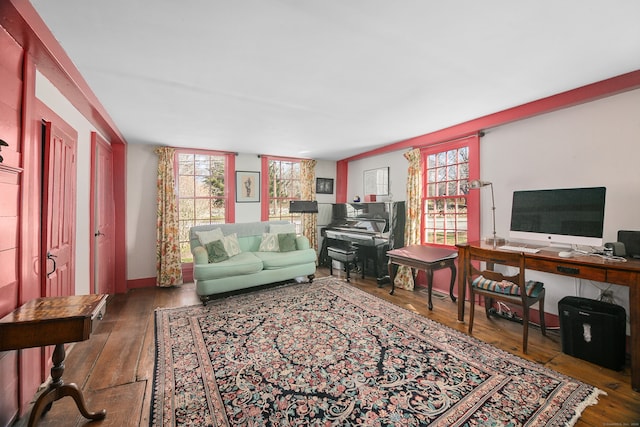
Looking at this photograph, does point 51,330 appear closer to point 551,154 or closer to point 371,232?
point 371,232

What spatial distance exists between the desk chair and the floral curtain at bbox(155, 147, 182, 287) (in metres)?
4.37

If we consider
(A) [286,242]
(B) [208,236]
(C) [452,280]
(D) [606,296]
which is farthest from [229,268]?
(D) [606,296]

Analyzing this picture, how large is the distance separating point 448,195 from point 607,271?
2.03 m

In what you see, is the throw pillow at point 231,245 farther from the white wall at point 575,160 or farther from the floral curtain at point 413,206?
the white wall at point 575,160

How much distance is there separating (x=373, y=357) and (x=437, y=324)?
3.39 feet

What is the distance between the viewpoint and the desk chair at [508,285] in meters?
2.32

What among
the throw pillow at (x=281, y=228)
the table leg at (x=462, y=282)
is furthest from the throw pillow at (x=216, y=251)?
the table leg at (x=462, y=282)

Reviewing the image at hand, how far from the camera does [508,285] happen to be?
8.35ft

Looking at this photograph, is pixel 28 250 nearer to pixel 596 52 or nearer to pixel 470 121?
pixel 596 52

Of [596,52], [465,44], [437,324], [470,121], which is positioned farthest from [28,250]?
[470,121]

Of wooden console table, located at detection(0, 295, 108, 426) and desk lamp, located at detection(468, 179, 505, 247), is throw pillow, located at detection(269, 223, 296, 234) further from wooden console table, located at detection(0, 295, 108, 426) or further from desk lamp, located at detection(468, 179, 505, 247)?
wooden console table, located at detection(0, 295, 108, 426)

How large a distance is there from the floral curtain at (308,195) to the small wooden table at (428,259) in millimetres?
2179

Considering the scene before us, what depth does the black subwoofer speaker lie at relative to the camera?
203 centimetres

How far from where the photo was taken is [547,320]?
2.80 m
